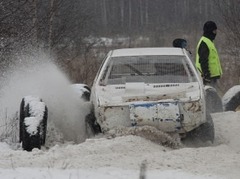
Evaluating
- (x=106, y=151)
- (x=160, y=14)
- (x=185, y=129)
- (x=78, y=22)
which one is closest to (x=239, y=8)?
(x=78, y=22)

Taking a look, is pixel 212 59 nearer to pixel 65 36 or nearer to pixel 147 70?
pixel 147 70

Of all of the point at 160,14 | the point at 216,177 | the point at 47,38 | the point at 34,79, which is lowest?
the point at 216,177

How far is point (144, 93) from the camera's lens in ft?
24.2

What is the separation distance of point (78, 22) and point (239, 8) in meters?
5.88

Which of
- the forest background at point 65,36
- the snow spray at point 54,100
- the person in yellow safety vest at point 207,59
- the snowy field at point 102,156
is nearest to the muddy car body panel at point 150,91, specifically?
the snowy field at point 102,156

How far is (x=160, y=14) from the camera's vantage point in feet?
197

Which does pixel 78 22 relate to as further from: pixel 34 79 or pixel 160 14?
pixel 160 14

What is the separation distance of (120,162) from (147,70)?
299 cm

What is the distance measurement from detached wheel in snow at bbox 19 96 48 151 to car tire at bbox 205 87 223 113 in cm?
312

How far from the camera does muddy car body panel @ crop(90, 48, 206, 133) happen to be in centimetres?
695

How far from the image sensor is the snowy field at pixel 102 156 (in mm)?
5047

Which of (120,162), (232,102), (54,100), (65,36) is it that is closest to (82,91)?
(54,100)

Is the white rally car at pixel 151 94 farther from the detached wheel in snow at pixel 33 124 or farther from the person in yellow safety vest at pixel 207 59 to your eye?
the person in yellow safety vest at pixel 207 59

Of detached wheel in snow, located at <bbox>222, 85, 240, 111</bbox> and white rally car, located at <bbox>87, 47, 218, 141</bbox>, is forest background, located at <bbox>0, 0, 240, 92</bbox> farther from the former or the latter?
white rally car, located at <bbox>87, 47, 218, 141</bbox>
